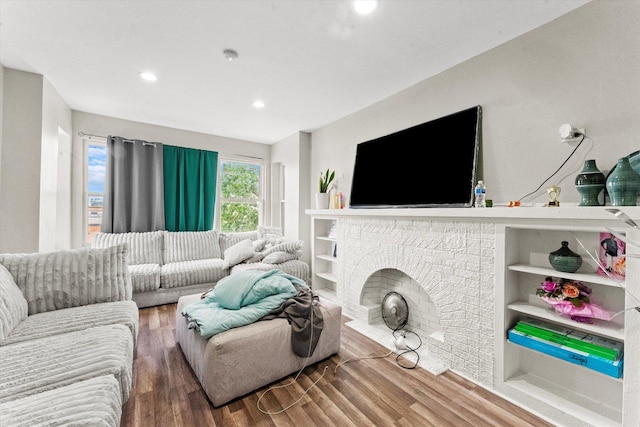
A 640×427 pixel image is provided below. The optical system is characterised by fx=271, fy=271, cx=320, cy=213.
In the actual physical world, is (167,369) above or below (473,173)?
below

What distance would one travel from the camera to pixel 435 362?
2119 mm

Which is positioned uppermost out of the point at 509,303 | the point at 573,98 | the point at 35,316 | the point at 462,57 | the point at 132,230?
the point at 462,57

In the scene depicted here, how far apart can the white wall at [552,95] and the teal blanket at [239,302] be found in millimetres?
1700

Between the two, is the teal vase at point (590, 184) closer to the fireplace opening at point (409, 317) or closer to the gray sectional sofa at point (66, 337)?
the fireplace opening at point (409, 317)

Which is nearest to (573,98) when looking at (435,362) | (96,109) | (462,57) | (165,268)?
(462,57)

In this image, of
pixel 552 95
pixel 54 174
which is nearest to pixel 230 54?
pixel 552 95

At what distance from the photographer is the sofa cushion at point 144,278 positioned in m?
3.12

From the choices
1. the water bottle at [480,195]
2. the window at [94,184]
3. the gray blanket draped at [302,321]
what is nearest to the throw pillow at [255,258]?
the gray blanket draped at [302,321]

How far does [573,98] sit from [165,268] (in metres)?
4.17

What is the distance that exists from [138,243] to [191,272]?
34.1 inches

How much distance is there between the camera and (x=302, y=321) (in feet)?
6.41

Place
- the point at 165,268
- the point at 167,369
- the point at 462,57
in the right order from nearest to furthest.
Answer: the point at 167,369 → the point at 462,57 → the point at 165,268

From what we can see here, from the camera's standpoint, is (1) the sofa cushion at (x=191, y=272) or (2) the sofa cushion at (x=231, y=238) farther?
(2) the sofa cushion at (x=231, y=238)

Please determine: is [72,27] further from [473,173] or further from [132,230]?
[473,173]
